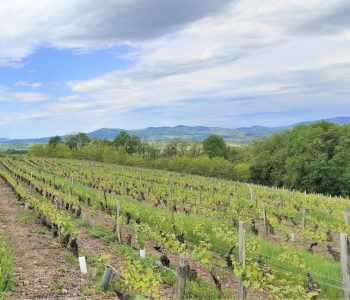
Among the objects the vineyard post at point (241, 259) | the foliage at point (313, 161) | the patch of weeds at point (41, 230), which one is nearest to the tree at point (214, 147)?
the foliage at point (313, 161)

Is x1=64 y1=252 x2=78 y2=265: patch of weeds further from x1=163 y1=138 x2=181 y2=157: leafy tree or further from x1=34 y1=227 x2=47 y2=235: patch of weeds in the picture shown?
x1=163 y1=138 x2=181 y2=157: leafy tree

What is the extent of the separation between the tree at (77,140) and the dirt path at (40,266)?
117319 millimetres

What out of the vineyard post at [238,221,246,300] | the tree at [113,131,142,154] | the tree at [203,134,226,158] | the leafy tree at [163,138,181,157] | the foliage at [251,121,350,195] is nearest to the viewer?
the vineyard post at [238,221,246,300]

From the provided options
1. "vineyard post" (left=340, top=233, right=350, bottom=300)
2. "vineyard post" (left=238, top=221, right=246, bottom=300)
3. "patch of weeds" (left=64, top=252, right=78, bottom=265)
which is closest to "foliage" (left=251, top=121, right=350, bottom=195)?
"patch of weeds" (left=64, top=252, right=78, bottom=265)

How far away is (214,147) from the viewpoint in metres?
95.6

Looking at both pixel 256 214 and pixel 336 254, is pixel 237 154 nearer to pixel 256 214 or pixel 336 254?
pixel 256 214

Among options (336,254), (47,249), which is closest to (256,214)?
(336,254)

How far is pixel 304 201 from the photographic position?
2672 centimetres

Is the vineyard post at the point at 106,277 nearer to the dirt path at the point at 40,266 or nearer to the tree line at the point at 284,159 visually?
the dirt path at the point at 40,266

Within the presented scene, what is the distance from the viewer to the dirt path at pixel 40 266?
27.0 feet

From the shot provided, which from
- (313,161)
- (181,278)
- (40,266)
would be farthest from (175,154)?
(181,278)

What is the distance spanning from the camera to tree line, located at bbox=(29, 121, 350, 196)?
54.0 meters

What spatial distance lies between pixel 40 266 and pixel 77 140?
12628 cm

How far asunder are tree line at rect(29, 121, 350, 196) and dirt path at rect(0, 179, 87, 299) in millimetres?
46502
